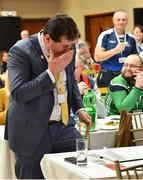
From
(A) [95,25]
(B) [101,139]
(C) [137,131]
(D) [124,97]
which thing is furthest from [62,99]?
(A) [95,25]

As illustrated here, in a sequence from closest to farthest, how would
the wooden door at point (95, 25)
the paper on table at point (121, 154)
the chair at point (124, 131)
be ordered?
the paper on table at point (121, 154) → the chair at point (124, 131) → the wooden door at point (95, 25)

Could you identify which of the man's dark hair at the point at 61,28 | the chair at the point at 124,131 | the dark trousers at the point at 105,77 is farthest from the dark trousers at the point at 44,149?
the dark trousers at the point at 105,77


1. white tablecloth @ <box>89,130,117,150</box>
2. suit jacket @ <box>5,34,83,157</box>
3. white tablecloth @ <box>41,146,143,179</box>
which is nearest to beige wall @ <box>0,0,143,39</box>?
white tablecloth @ <box>89,130,117,150</box>

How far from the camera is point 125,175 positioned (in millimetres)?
2379

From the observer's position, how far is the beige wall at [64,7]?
1102 centimetres

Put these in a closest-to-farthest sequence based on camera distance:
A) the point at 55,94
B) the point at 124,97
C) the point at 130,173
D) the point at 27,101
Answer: the point at 130,173 < the point at 27,101 < the point at 55,94 < the point at 124,97

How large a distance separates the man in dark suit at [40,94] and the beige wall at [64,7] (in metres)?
7.77

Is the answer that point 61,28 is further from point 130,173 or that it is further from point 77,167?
point 130,173

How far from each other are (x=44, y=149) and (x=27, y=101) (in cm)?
33

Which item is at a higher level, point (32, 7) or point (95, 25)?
point (32, 7)

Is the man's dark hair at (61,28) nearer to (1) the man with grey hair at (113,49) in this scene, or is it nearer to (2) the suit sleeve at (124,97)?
(2) the suit sleeve at (124,97)

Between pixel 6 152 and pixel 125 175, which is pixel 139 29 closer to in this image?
pixel 6 152

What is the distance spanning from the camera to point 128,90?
4.30 metres

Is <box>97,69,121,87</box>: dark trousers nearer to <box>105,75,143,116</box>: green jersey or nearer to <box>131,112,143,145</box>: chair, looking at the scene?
<box>105,75,143,116</box>: green jersey
